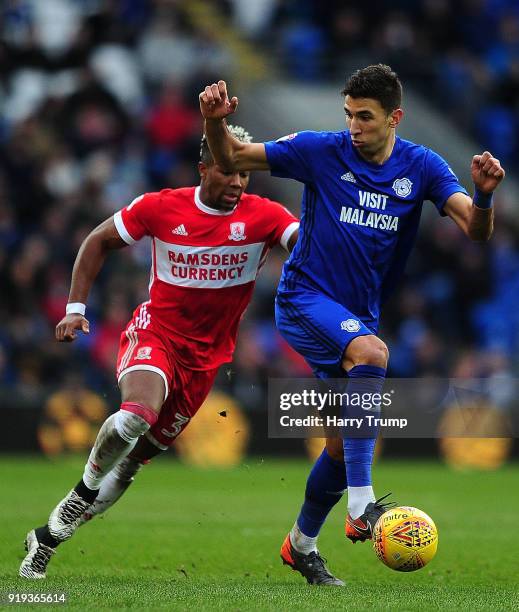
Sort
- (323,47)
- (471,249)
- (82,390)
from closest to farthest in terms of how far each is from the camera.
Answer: (82,390) < (471,249) < (323,47)

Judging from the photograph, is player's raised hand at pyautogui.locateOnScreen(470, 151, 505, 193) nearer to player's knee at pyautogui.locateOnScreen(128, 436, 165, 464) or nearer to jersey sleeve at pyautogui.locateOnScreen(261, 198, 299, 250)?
jersey sleeve at pyautogui.locateOnScreen(261, 198, 299, 250)

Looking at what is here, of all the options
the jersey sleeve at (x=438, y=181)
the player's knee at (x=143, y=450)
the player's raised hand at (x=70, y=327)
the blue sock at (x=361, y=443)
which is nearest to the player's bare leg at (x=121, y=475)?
the player's knee at (x=143, y=450)

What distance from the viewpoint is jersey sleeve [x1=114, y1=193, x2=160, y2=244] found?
7.84 m

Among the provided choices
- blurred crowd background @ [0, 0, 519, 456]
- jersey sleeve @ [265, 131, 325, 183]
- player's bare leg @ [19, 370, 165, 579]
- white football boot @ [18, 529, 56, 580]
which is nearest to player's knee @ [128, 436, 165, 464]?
player's bare leg @ [19, 370, 165, 579]

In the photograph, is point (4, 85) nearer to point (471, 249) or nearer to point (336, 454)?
point (471, 249)

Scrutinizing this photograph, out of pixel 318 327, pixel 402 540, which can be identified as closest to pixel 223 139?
pixel 318 327

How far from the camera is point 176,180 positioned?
16641mm

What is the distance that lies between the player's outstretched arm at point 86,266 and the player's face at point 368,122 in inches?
65.7

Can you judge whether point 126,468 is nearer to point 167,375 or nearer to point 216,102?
point 167,375

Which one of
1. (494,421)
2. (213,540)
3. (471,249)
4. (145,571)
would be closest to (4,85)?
(471,249)

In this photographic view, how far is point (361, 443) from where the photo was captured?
6715 mm

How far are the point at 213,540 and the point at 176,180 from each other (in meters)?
7.99

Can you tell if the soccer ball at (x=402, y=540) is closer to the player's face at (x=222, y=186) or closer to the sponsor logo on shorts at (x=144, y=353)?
the sponsor logo on shorts at (x=144, y=353)

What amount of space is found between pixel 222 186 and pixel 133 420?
1635 mm
